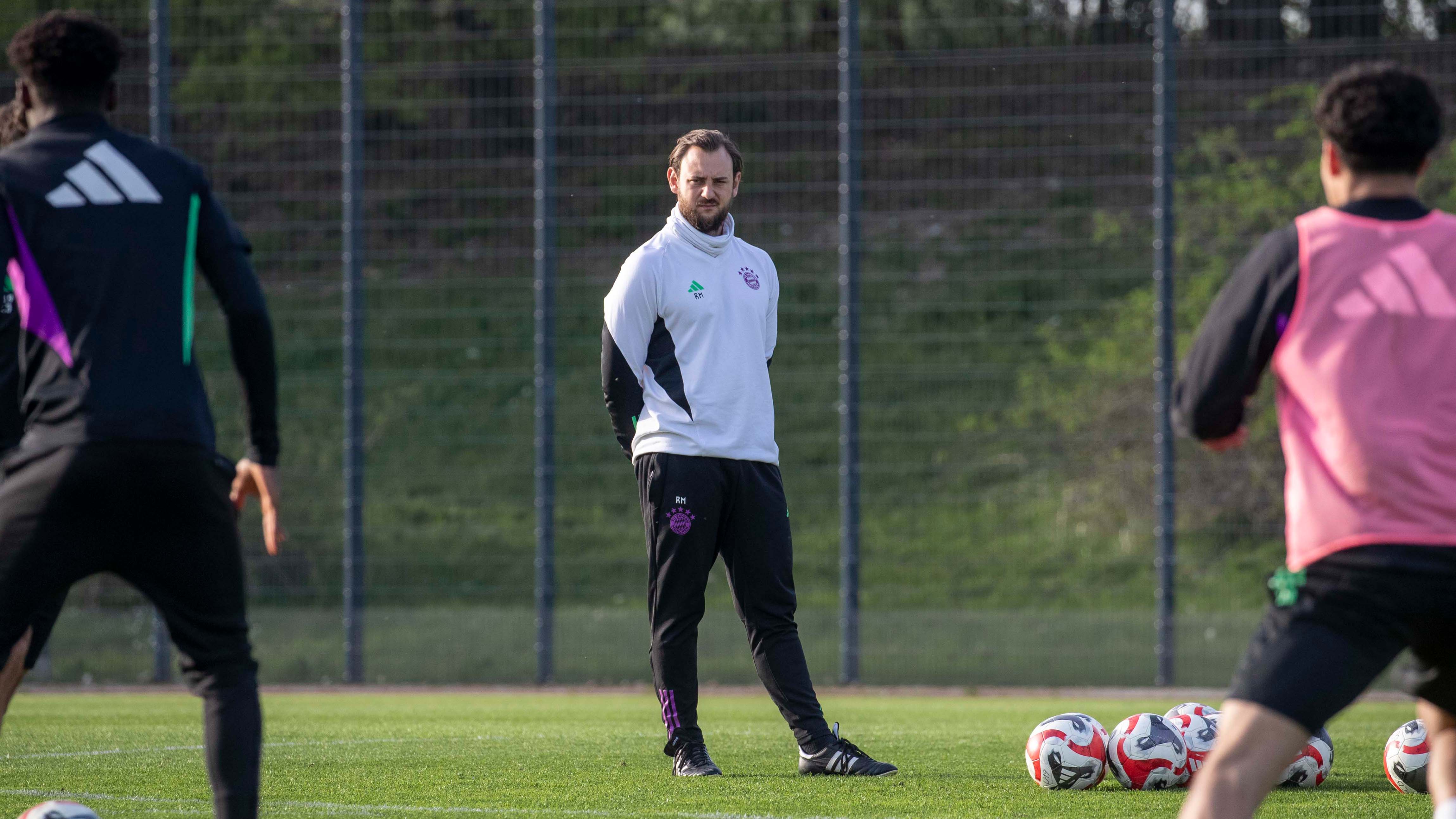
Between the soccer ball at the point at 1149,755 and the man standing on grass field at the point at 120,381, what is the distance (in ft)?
10.0

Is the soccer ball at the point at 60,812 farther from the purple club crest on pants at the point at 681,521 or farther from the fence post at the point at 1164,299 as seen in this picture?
the fence post at the point at 1164,299

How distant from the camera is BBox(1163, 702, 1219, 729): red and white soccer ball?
5.50m

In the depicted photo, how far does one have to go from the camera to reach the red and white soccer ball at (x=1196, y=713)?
5.50 m

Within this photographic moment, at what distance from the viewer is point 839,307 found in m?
14.2

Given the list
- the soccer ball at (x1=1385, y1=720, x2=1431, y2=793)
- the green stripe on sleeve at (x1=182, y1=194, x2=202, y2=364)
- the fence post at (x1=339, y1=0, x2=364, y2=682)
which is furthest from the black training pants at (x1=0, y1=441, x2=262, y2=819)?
the fence post at (x1=339, y1=0, x2=364, y2=682)

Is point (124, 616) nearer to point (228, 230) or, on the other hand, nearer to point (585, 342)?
point (585, 342)

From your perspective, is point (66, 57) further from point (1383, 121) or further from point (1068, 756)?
point (1068, 756)

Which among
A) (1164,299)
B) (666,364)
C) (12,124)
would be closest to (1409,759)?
(666,364)

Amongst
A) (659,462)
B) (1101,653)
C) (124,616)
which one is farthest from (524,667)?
(659,462)

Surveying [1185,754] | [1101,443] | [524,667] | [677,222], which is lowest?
[524,667]

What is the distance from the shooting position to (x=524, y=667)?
42.8 feet

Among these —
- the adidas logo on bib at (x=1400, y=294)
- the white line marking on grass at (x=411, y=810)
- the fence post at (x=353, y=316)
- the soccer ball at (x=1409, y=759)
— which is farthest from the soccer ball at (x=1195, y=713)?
the fence post at (x=353, y=316)

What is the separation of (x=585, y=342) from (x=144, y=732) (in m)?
9.65

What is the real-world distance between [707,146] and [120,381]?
2936 mm
